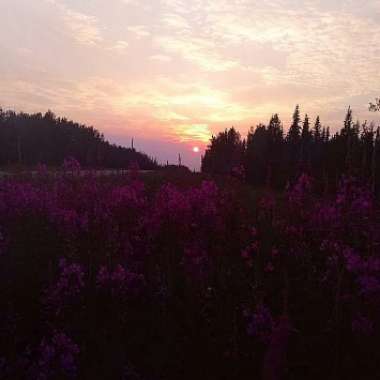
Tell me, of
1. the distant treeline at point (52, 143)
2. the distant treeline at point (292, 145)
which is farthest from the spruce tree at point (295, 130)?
the distant treeline at point (52, 143)

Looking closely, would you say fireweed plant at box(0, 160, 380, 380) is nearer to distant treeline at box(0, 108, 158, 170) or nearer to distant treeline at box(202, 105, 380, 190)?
distant treeline at box(0, 108, 158, 170)

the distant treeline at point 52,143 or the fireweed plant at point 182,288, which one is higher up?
the distant treeline at point 52,143

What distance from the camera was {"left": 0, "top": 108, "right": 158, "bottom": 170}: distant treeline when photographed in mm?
46938

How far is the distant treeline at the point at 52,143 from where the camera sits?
46.9 m

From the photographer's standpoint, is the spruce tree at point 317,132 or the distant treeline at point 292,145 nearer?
the distant treeline at point 292,145

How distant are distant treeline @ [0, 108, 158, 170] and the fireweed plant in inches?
1426

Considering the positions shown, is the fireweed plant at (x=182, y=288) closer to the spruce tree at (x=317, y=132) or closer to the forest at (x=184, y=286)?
the forest at (x=184, y=286)

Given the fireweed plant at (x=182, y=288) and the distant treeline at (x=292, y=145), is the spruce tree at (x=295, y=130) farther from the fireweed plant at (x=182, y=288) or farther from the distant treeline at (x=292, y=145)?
the fireweed plant at (x=182, y=288)

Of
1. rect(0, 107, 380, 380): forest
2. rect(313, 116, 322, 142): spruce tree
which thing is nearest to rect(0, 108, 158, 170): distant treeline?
rect(0, 107, 380, 380): forest

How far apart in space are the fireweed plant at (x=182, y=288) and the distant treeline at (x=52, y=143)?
1426 inches

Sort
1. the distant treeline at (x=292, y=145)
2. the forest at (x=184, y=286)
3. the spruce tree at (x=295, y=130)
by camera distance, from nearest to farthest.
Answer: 1. the forest at (x=184, y=286)
2. the distant treeline at (x=292, y=145)
3. the spruce tree at (x=295, y=130)

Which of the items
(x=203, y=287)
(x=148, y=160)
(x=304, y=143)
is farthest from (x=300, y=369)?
(x=304, y=143)

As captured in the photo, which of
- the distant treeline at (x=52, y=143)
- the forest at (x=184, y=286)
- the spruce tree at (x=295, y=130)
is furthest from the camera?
the spruce tree at (x=295, y=130)

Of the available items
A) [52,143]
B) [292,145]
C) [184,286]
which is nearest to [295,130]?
[292,145]
